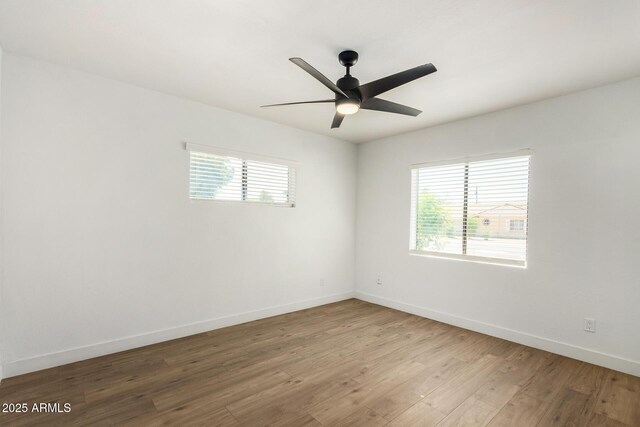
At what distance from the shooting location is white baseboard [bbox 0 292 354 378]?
2.51m

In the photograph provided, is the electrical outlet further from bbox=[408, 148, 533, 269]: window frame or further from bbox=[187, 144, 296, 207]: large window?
bbox=[187, 144, 296, 207]: large window

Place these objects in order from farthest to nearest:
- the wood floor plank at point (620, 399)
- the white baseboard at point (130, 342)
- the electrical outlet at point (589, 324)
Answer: the electrical outlet at point (589, 324), the white baseboard at point (130, 342), the wood floor plank at point (620, 399)

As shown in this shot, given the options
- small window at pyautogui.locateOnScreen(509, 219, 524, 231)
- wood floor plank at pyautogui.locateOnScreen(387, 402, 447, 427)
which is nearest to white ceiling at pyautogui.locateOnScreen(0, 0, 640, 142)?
small window at pyautogui.locateOnScreen(509, 219, 524, 231)

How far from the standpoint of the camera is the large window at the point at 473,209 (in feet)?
11.3

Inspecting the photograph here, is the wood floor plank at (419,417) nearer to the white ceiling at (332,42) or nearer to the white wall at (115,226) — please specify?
the white wall at (115,226)

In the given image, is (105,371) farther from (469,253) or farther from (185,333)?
(469,253)

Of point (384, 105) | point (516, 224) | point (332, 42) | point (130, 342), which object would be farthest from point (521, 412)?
point (130, 342)

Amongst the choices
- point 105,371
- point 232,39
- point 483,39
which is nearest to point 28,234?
point 105,371

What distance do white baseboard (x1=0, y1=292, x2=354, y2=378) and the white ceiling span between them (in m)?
2.55

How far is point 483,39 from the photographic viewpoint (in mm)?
2154

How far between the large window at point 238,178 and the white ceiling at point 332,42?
0.77 metres

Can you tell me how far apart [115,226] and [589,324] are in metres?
4.68

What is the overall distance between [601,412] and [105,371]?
3861 millimetres

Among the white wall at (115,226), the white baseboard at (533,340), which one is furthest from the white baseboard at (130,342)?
the white baseboard at (533,340)
